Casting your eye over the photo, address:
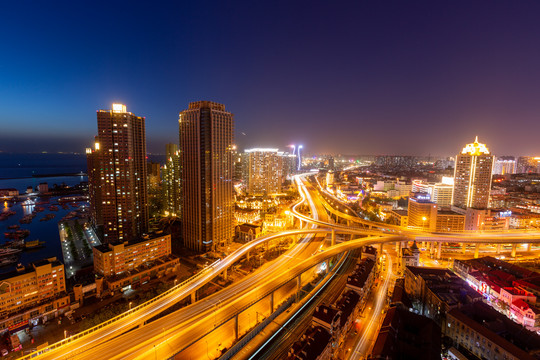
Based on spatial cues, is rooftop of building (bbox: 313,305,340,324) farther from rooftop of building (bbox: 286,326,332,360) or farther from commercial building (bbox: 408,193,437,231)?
commercial building (bbox: 408,193,437,231)

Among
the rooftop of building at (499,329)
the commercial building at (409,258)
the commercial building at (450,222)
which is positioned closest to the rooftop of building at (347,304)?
the rooftop of building at (499,329)

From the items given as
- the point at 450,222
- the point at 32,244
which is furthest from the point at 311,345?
the point at 32,244

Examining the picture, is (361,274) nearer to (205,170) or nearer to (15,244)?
(205,170)

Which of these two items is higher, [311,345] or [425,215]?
[425,215]

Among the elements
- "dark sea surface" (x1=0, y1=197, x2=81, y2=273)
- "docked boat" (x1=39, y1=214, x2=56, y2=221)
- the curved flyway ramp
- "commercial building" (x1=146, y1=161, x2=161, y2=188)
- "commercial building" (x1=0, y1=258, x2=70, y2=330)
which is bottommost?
"dark sea surface" (x1=0, y1=197, x2=81, y2=273)

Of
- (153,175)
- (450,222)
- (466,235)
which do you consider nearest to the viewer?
(466,235)

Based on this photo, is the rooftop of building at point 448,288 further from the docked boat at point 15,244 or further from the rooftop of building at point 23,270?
the docked boat at point 15,244

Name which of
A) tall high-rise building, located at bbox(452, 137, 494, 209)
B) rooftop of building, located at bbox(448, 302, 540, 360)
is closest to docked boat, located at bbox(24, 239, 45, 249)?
rooftop of building, located at bbox(448, 302, 540, 360)
